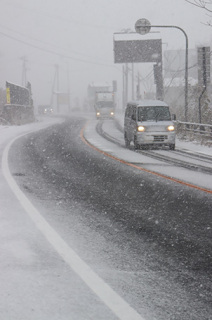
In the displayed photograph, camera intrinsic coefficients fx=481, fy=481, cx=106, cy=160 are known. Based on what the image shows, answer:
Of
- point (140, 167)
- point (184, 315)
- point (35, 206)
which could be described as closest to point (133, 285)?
point (184, 315)

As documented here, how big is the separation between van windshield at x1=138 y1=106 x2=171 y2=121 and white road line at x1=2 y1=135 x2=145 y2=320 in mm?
12400

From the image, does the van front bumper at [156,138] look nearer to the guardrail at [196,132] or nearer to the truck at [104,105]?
the guardrail at [196,132]

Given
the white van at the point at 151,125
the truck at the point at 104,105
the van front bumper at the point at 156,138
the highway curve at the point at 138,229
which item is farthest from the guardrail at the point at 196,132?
the truck at the point at 104,105

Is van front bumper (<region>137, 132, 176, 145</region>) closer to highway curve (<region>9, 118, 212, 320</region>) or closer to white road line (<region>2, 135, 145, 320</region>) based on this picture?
highway curve (<region>9, 118, 212, 320</region>)

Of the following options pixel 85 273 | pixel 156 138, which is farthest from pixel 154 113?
pixel 85 273

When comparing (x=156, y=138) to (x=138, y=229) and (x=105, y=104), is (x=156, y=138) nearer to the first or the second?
(x=138, y=229)

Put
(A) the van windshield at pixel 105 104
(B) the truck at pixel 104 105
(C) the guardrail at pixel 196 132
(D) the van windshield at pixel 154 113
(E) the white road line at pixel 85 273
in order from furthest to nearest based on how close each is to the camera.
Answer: (A) the van windshield at pixel 105 104 → (B) the truck at pixel 104 105 → (C) the guardrail at pixel 196 132 → (D) the van windshield at pixel 154 113 → (E) the white road line at pixel 85 273

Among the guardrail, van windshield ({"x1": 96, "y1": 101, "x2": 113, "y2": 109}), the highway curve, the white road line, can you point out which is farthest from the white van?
van windshield ({"x1": 96, "y1": 101, "x2": 113, "y2": 109})

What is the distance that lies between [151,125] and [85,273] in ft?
49.9

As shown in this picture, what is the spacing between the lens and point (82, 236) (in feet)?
20.9

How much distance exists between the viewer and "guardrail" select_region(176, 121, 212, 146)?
22391mm

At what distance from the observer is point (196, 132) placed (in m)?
25.1

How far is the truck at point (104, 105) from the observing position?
187ft

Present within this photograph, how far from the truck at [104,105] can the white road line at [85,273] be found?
4903cm
